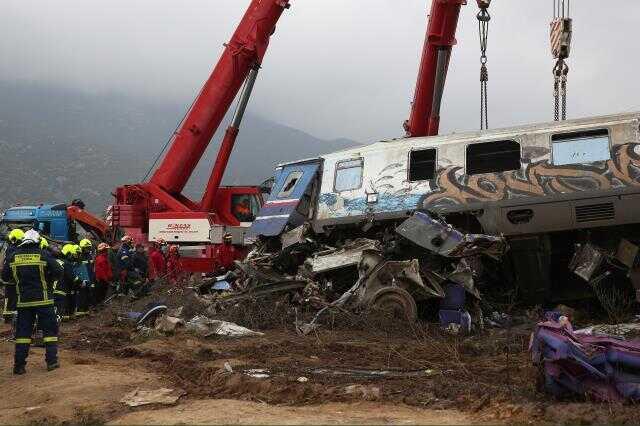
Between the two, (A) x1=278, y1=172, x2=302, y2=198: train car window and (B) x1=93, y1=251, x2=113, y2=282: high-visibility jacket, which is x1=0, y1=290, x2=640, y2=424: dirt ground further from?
(B) x1=93, y1=251, x2=113, y2=282: high-visibility jacket

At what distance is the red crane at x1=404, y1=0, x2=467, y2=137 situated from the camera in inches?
601

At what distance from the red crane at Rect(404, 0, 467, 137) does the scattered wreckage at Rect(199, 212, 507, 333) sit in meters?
4.64

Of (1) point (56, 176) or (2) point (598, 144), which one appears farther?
(1) point (56, 176)

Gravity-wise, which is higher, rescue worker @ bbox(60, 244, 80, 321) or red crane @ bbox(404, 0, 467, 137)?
red crane @ bbox(404, 0, 467, 137)

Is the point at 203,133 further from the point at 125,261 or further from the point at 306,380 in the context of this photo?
the point at 306,380

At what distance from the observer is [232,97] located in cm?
1855

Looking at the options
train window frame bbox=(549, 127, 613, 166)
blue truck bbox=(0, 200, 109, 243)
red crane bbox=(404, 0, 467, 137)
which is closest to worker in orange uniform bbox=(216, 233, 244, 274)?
blue truck bbox=(0, 200, 109, 243)

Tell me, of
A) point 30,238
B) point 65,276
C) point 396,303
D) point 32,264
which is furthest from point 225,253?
point 32,264

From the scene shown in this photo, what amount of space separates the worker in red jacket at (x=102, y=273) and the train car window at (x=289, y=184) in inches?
172

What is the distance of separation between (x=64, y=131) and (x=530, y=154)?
161 metres

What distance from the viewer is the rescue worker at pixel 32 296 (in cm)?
869

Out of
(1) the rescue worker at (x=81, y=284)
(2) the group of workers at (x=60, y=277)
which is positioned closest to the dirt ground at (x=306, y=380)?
(2) the group of workers at (x=60, y=277)

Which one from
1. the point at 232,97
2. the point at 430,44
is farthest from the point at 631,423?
the point at 232,97

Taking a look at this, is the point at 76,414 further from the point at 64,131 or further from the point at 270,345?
the point at 64,131
